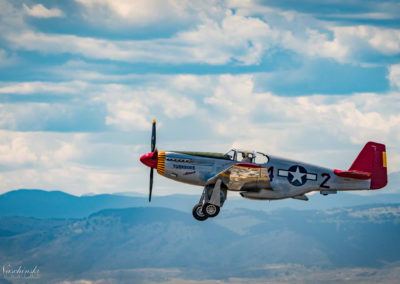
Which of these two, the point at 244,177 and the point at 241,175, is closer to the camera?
the point at 241,175

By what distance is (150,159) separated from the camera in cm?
4381

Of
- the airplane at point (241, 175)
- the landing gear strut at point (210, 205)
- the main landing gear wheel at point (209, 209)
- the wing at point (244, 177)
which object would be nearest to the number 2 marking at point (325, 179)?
the airplane at point (241, 175)

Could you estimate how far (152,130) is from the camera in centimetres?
4725

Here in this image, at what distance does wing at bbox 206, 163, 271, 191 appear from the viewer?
41013 millimetres

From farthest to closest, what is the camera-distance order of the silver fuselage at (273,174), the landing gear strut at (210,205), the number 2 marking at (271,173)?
the number 2 marking at (271,173)
the silver fuselage at (273,174)
the landing gear strut at (210,205)

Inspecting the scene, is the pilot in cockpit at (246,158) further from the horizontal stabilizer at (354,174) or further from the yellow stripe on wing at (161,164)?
the horizontal stabilizer at (354,174)

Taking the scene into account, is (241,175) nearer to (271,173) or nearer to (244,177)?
(244,177)

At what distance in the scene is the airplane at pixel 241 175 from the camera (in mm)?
42156

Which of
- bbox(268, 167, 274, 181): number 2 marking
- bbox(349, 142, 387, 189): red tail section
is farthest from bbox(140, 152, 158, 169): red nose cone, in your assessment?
bbox(349, 142, 387, 189): red tail section

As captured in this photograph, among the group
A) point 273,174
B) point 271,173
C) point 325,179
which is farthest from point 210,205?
point 325,179

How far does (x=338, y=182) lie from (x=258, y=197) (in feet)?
18.6

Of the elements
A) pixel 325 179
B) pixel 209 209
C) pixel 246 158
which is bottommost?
pixel 209 209

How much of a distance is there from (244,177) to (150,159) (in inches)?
235

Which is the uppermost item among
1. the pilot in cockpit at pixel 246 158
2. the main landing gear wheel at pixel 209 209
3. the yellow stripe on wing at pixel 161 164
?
the pilot in cockpit at pixel 246 158
